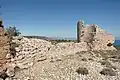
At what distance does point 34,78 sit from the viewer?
9789 mm

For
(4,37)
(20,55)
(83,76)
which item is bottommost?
(83,76)

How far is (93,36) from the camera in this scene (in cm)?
2639

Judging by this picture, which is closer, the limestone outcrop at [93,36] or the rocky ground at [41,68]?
the rocky ground at [41,68]

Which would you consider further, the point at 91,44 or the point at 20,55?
the point at 91,44

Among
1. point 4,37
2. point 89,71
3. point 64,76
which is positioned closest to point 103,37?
point 89,71

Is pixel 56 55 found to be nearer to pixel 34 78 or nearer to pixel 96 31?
pixel 34 78

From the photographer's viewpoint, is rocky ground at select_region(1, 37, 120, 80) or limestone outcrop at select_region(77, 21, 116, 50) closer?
rocky ground at select_region(1, 37, 120, 80)

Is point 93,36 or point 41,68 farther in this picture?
point 93,36

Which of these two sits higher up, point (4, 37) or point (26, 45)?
point (4, 37)

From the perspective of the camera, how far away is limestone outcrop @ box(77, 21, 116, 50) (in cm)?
2619

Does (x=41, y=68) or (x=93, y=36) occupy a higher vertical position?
(x=93, y=36)

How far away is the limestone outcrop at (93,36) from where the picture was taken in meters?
26.2

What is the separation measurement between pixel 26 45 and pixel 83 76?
447 cm

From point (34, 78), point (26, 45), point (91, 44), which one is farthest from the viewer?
point (91, 44)
